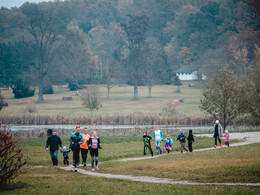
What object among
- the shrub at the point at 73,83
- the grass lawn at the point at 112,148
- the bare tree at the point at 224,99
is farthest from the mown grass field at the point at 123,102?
the grass lawn at the point at 112,148

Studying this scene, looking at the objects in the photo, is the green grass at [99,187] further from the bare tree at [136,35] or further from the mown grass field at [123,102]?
the bare tree at [136,35]

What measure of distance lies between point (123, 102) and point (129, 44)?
669 inches

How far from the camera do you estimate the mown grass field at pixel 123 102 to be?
2763 inches

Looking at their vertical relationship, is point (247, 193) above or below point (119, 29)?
below

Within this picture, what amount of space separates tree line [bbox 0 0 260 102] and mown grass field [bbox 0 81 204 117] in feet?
10.8

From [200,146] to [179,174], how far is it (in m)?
14.1

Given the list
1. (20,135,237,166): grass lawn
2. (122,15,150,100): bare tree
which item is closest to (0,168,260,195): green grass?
(20,135,237,166): grass lawn

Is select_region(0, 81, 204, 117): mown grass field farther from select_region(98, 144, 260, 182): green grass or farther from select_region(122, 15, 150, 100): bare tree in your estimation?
select_region(98, 144, 260, 182): green grass

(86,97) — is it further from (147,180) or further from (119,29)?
(119,29)

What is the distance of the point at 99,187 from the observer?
45.9ft

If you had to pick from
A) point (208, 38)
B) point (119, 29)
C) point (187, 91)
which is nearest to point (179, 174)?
point (187, 91)

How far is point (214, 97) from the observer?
137 ft

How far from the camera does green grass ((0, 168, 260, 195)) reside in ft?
41.9

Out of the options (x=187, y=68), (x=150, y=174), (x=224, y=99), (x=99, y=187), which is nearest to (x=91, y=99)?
(x=224, y=99)
